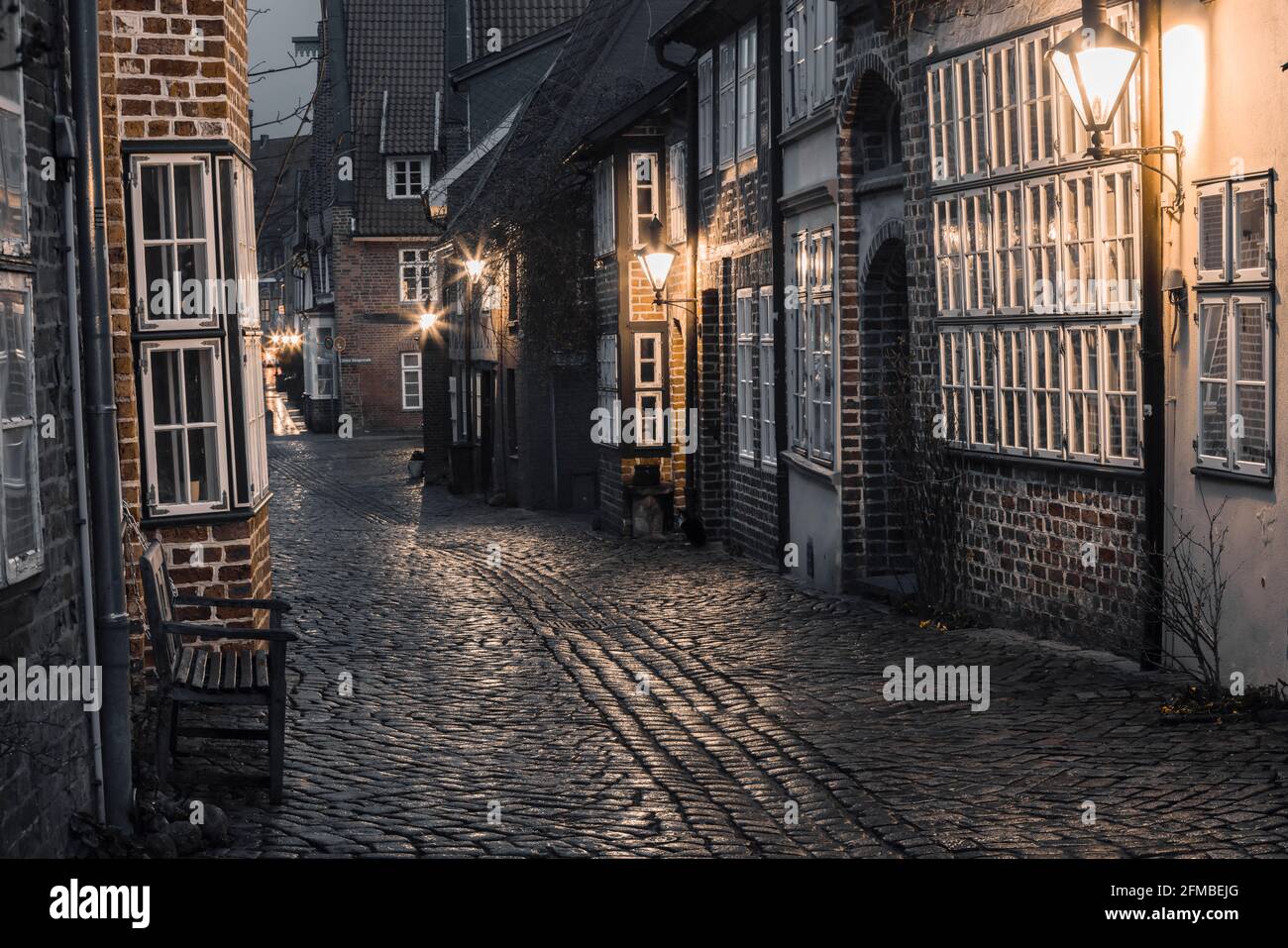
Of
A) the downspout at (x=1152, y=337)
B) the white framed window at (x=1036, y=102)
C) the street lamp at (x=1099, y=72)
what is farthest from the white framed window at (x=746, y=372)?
the street lamp at (x=1099, y=72)

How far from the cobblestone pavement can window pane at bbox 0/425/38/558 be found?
5.35 ft

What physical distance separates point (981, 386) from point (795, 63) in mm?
5250

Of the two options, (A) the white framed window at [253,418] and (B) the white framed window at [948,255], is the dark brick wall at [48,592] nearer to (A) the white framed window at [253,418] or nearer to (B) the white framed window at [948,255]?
(A) the white framed window at [253,418]

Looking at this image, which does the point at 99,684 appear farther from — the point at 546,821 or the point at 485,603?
the point at 485,603

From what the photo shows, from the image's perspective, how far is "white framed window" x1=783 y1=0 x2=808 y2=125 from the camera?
51.9 feet

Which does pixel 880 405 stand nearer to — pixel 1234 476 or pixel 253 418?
pixel 1234 476

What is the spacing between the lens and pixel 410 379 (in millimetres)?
51344

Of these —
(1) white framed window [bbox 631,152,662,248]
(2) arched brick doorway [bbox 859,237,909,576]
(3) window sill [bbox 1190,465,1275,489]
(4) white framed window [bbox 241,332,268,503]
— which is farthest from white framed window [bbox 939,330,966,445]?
(1) white framed window [bbox 631,152,662,248]

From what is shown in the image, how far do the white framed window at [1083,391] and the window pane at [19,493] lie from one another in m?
6.74

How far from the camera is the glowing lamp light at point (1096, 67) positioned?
30.6 ft

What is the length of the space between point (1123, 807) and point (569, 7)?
31594mm

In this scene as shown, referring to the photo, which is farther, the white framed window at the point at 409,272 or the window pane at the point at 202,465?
the white framed window at the point at 409,272

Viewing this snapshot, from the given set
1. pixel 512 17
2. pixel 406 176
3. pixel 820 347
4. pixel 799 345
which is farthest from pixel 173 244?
pixel 406 176

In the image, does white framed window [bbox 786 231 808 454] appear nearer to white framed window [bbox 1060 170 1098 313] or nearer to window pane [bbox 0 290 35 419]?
white framed window [bbox 1060 170 1098 313]
